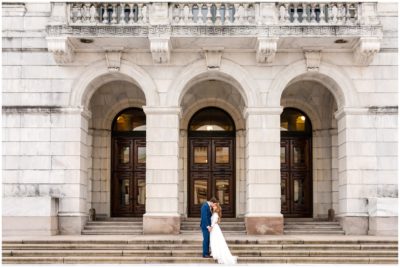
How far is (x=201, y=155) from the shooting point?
2864 cm

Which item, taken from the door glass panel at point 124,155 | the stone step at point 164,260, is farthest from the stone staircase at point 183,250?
the door glass panel at point 124,155

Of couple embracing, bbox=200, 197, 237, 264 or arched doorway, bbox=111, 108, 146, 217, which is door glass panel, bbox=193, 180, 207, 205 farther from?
couple embracing, bbox=200, 197, 237, 264

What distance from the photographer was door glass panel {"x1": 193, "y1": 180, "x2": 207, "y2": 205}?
93.5ft

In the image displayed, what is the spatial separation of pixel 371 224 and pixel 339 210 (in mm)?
1877

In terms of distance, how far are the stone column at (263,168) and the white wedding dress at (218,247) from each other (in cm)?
462

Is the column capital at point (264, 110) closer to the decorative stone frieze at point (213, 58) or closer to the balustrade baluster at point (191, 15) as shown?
the decorative stone frieze at point (213, 58)

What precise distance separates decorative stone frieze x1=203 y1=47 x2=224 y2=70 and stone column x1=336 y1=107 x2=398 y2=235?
4.59 metres

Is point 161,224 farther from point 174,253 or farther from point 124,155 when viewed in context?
point 124,155

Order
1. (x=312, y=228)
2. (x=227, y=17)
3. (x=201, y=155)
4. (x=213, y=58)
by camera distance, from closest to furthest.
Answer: (x=227, y=17)
(x=213, y=58)
(x=312, y=228)
(x=201, y=155)

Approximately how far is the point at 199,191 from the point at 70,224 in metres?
6.02

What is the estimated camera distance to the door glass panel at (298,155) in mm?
28828

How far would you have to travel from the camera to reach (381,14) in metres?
24.7

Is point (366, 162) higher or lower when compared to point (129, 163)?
lower

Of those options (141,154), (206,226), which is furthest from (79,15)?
(206,226)
